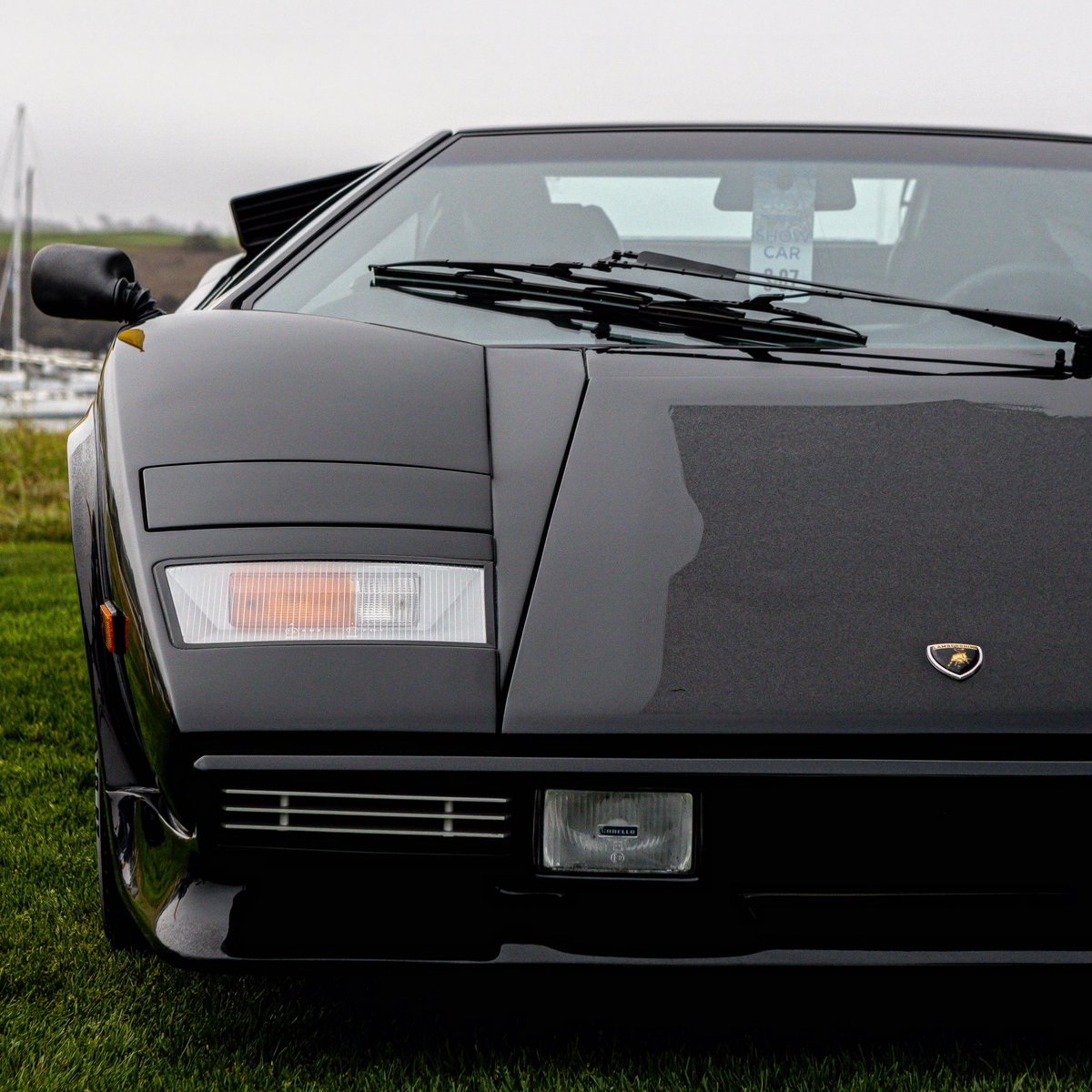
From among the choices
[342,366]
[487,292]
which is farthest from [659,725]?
[487,292]

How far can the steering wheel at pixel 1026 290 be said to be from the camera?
2.15 metres

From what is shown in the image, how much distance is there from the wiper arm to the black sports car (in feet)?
0.06

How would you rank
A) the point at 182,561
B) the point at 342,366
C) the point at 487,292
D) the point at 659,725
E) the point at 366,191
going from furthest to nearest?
the point at 366,191 < the point at 487,292 < the point at 342,366 < the point at 182,561 < the point at 659,725

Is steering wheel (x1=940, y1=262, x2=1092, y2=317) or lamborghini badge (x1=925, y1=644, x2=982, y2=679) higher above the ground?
steering wheel (x1=940, y1=262, x2=1092, y2=317)

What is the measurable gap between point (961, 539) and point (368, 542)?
2.30 ft

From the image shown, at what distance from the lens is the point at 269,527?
4.93 feet

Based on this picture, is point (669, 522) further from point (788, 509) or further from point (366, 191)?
point (366, 191)

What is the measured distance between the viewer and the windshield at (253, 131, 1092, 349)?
7.15ft

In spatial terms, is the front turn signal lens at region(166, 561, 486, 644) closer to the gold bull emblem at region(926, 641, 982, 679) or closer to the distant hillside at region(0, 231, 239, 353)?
the gold bull emblem at region(926, 641, 982, 679)

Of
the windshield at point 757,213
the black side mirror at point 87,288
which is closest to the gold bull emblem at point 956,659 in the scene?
the windshield at point 757,213

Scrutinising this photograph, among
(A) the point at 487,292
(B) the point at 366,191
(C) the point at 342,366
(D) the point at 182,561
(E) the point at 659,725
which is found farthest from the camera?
(B) the point at 366,191

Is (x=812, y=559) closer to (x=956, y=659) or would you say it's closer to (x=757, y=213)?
(x=956, y=659)

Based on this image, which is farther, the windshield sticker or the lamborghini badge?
the windshield sticker

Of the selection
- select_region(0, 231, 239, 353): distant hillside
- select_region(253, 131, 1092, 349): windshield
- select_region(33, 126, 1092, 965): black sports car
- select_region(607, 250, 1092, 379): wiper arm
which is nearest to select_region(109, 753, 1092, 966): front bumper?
select_region(33, 126, 1092, 965): black sports car
